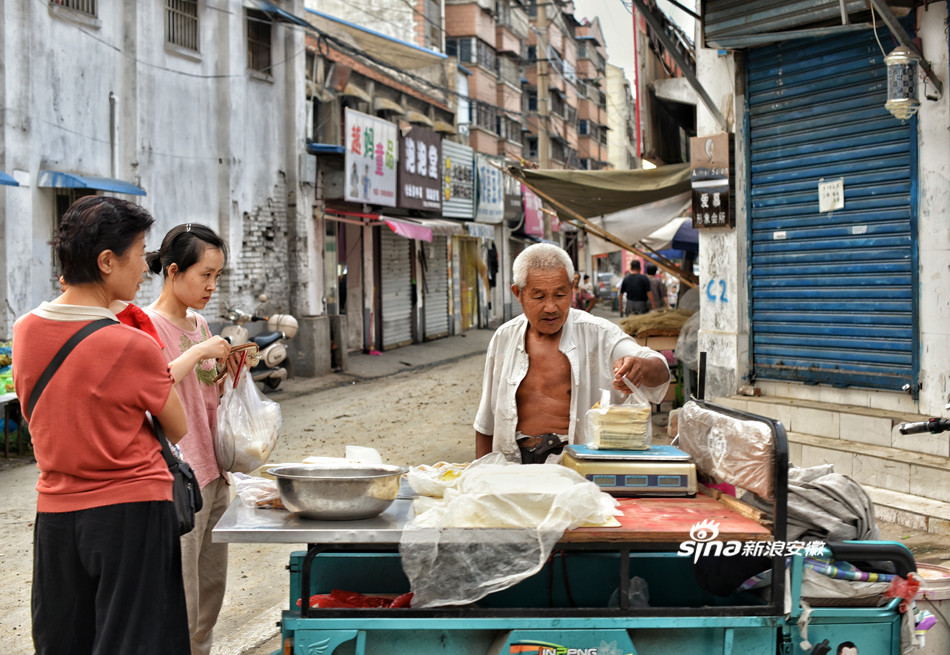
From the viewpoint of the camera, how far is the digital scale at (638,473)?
9.93 feet

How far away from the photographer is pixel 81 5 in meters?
11.6

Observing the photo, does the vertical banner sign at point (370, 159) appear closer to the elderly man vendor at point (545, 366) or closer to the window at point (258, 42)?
the window at point (258, 42)

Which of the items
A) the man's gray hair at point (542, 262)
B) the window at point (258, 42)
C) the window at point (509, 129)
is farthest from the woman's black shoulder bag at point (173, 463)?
the window at point (509, 129)

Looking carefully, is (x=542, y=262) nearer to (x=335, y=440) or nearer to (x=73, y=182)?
(x=335, y=440)

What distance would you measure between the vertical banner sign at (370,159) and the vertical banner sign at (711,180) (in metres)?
8.97

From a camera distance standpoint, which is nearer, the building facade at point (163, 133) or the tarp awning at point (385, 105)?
the building facade at point (163, 133)

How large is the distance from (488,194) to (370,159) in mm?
8371

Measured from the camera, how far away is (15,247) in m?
10.2

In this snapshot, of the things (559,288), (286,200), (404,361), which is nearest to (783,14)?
(559,288)

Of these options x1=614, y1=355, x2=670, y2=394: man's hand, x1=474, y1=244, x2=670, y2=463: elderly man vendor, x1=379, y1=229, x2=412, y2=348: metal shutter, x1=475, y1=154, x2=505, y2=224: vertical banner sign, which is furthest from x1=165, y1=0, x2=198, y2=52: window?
x1=614, y1=355, x2=670, y2=394: man's hand

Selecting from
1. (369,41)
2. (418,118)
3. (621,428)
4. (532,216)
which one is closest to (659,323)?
(621,428)

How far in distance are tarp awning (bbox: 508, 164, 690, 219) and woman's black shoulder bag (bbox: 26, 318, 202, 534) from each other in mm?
6883

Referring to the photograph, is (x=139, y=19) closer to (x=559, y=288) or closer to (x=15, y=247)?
(x=15, y=247)

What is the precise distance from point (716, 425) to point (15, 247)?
949cm
